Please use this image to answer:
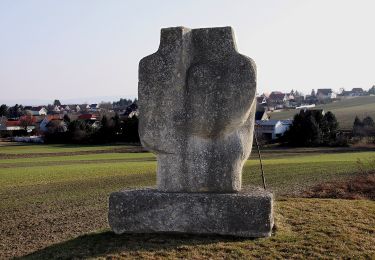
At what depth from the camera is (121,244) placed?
1015cm

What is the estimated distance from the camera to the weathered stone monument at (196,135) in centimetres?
1039

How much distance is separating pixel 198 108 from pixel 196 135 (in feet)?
2.10

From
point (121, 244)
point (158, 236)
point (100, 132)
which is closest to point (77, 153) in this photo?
point (100, 132)

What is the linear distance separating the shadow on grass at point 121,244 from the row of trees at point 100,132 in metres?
72.6

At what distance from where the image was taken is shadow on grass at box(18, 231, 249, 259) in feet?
32.2

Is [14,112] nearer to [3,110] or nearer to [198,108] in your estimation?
[3,110]

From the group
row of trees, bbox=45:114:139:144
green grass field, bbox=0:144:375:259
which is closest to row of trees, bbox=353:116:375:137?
row of trees, bbox=45:114:139:144

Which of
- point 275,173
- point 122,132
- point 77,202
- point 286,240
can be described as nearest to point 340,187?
point 275,173

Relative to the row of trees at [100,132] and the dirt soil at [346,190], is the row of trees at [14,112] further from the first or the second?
the dirt soil at [346,190]

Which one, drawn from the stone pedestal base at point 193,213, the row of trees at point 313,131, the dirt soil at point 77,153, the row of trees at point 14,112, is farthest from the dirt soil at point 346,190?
the row of trees at point 14,112

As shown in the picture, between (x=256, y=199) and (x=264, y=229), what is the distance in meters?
0.69

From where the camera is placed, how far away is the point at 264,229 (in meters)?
10.2

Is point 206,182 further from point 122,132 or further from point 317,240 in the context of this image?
point 122,132

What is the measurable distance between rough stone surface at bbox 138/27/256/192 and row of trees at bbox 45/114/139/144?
72.5 meters
